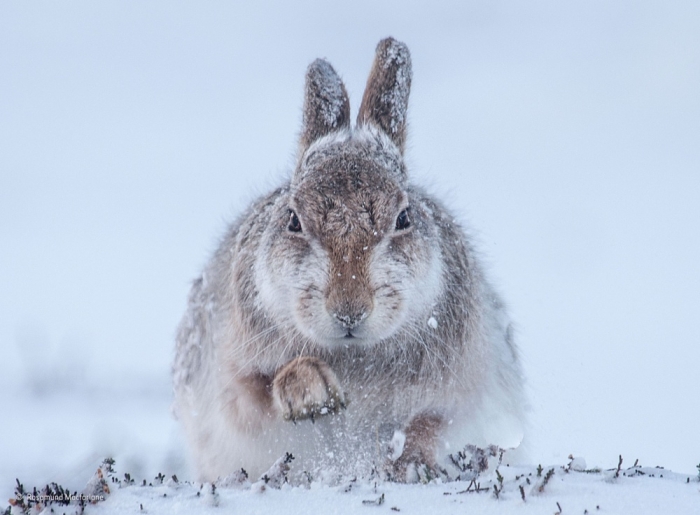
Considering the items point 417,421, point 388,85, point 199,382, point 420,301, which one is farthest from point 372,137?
point 199,382

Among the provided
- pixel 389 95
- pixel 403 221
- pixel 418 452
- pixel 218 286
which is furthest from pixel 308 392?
pixel 389 95

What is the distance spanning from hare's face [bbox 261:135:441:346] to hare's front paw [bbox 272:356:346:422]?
0.69 feet

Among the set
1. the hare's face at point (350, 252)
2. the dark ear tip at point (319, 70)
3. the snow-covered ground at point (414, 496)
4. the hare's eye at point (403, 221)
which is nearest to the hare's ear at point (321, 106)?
the dark ear tip at point (319, 70)

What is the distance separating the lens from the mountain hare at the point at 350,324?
15.6 ft

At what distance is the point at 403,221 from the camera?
5.14 meters

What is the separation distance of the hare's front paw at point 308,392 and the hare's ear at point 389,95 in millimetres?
1843

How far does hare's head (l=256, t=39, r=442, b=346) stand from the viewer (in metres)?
4.60

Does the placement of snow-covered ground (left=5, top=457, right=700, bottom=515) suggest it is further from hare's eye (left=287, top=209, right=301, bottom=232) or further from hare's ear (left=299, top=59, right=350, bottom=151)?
hare's ear (left=299, top=59, right=350, bottom=151)

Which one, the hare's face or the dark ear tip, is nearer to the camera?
the hare's face

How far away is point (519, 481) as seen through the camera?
3848 millimetres

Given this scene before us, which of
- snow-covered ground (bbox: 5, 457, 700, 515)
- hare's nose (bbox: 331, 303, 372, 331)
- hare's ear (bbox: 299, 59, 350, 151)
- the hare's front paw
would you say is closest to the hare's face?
hare's nose (bbox: 331, 303, 372, 331)

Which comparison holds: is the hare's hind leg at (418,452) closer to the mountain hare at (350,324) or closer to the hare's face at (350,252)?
the mountain hare at (350,324)

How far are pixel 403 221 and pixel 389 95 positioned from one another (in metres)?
1.22

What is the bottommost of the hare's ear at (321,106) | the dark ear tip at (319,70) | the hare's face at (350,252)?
the hare's face at (350,252)
